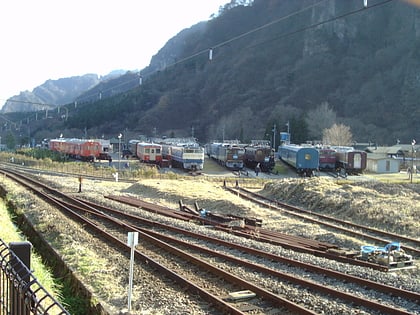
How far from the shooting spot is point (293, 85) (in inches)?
4414

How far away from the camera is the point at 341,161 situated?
168 ft

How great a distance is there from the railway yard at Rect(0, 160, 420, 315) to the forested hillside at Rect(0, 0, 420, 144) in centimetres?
6747

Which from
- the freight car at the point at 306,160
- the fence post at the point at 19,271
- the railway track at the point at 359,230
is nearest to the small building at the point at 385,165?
the freight car at the point at 306,160

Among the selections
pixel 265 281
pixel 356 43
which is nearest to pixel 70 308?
pixel 265 281

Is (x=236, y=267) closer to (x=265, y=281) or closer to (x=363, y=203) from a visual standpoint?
(x=265, y=281)

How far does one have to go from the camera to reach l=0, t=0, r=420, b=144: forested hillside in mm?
95688

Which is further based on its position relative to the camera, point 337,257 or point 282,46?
point 282,46

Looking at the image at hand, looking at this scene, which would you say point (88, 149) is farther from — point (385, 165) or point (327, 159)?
point (385, 165)

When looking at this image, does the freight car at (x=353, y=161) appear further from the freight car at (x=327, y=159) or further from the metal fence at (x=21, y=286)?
the metal fence at (x=21, y=286)

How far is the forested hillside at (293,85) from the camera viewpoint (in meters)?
95.7

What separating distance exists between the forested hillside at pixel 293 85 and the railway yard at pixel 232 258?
221 feet

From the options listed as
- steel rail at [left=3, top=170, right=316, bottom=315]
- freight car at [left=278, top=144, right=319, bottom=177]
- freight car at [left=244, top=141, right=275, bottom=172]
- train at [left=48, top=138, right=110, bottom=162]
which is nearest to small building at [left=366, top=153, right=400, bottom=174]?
freight car at [left=278, top=144, right=319, bottom=177]

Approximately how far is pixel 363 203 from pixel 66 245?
1606 centimetres

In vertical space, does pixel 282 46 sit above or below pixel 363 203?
above
